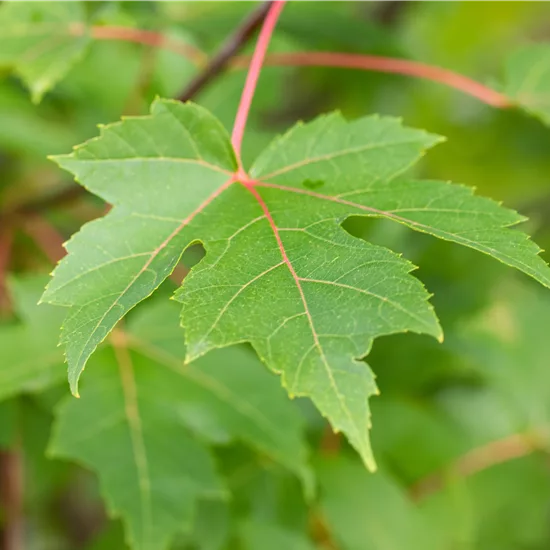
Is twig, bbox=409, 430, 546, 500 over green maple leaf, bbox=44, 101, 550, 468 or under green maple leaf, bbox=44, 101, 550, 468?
under

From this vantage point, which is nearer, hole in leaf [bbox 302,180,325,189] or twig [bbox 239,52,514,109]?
hole in leaf [bbox 302,180,325,189]

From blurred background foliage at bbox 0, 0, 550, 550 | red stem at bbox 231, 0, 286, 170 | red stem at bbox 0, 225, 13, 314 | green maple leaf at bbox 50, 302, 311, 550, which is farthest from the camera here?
red stem at bbox 0, 225, 13, 314

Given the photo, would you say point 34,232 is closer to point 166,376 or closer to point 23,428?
point 23,428

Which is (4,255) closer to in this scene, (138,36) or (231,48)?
(138,36)

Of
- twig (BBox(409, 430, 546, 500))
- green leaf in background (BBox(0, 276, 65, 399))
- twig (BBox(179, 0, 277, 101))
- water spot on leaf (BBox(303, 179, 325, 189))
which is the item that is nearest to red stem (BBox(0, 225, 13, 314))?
green leaf in background (BBox(0, 276, 65, 399))

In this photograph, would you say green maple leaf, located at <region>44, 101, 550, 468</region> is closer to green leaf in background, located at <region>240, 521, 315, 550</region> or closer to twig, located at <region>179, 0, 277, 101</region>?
twig, located at <region>179, 0, 277, 101</region>

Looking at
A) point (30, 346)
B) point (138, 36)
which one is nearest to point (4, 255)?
point (30, 346)
